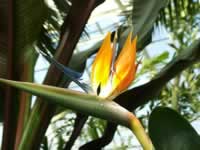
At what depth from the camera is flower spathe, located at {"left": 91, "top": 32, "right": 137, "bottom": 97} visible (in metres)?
0.44

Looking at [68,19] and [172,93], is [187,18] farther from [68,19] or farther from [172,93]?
[68,19]

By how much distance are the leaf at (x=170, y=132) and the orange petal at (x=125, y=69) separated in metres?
0.04

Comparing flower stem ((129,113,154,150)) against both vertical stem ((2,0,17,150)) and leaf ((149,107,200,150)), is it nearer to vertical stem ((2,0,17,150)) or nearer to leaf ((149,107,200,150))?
leaf ((149,107,200,150))

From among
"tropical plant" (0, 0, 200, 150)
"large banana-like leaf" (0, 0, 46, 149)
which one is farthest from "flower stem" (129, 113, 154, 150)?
"large banana-like leaf" (0, 0, 46, 149)

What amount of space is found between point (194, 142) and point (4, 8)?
83 cm

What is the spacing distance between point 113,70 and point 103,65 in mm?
12

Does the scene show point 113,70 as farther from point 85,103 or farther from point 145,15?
point 145,15

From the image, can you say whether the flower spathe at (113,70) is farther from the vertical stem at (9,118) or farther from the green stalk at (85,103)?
the vertical stem at (9,118)

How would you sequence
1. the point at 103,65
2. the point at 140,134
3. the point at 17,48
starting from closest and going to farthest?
the point at 140,134 → the point at 103,65 → the point at 17,48

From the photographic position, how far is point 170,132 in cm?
45

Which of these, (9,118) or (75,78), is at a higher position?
(75,78)

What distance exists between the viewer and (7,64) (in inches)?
45.4

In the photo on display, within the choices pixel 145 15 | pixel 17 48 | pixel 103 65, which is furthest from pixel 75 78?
pixel 145 15

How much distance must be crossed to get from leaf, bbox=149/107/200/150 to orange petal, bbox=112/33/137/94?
4 centimetres
